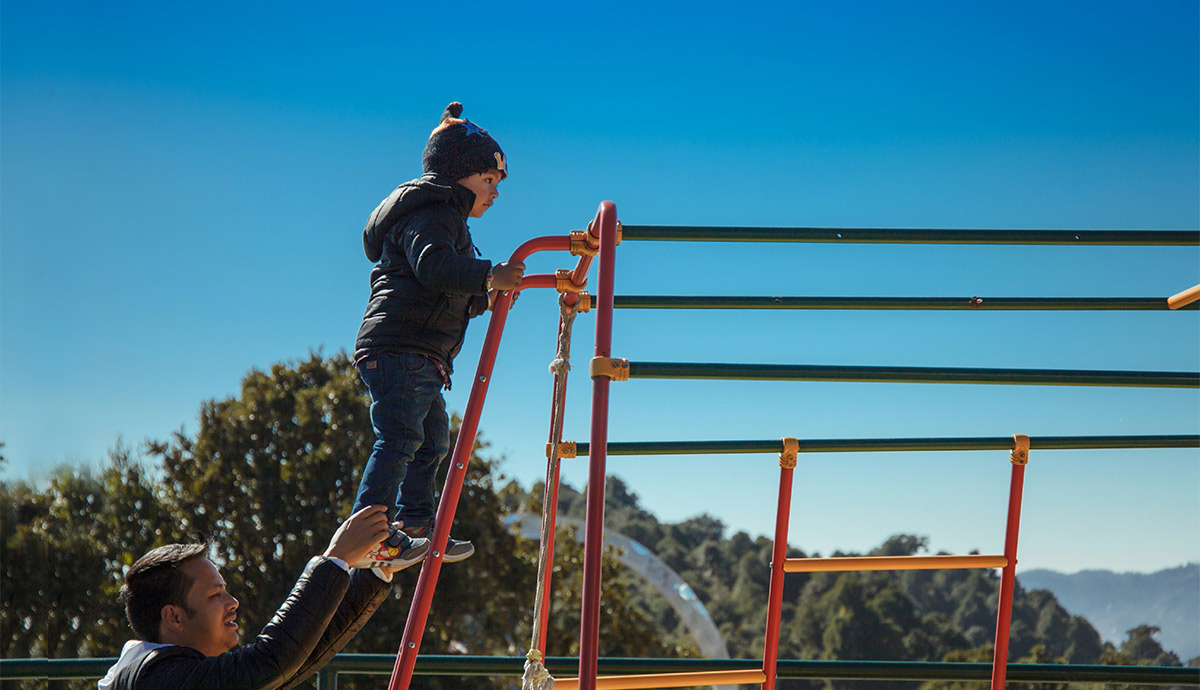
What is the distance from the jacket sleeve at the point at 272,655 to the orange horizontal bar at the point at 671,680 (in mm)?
820

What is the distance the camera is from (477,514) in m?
11.2

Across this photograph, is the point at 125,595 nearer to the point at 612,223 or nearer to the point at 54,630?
the point at 612,223

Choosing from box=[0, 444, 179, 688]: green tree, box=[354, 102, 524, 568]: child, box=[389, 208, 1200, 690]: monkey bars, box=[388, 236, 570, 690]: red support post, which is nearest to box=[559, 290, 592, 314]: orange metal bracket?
box=[389, 208, 1200, 690]: monkey bars

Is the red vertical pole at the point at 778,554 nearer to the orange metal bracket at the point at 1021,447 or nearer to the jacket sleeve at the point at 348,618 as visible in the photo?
the orange metal bracket at the point at 1021,447

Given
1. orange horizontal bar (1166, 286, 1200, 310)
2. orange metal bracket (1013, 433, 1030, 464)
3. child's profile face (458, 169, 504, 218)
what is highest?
child's profile face (458, 169, 504, 218)

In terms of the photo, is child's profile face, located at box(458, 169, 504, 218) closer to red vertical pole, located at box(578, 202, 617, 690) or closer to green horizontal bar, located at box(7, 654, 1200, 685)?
red vertical pole, located at box(578, 202, 617, 690)

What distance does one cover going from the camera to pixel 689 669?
2787mm

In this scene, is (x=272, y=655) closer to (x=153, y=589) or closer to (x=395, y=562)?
(x=153, y=589)

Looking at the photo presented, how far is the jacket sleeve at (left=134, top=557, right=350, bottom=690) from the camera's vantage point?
1.54 m

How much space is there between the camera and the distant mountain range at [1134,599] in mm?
16625

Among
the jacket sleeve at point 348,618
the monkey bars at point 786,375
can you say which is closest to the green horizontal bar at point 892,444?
the monkey bars at point 786,375

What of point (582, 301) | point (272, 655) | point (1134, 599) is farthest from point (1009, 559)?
point (1134, 599)

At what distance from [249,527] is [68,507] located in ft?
10.5

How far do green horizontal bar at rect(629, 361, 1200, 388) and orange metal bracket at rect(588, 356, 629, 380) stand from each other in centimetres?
5
